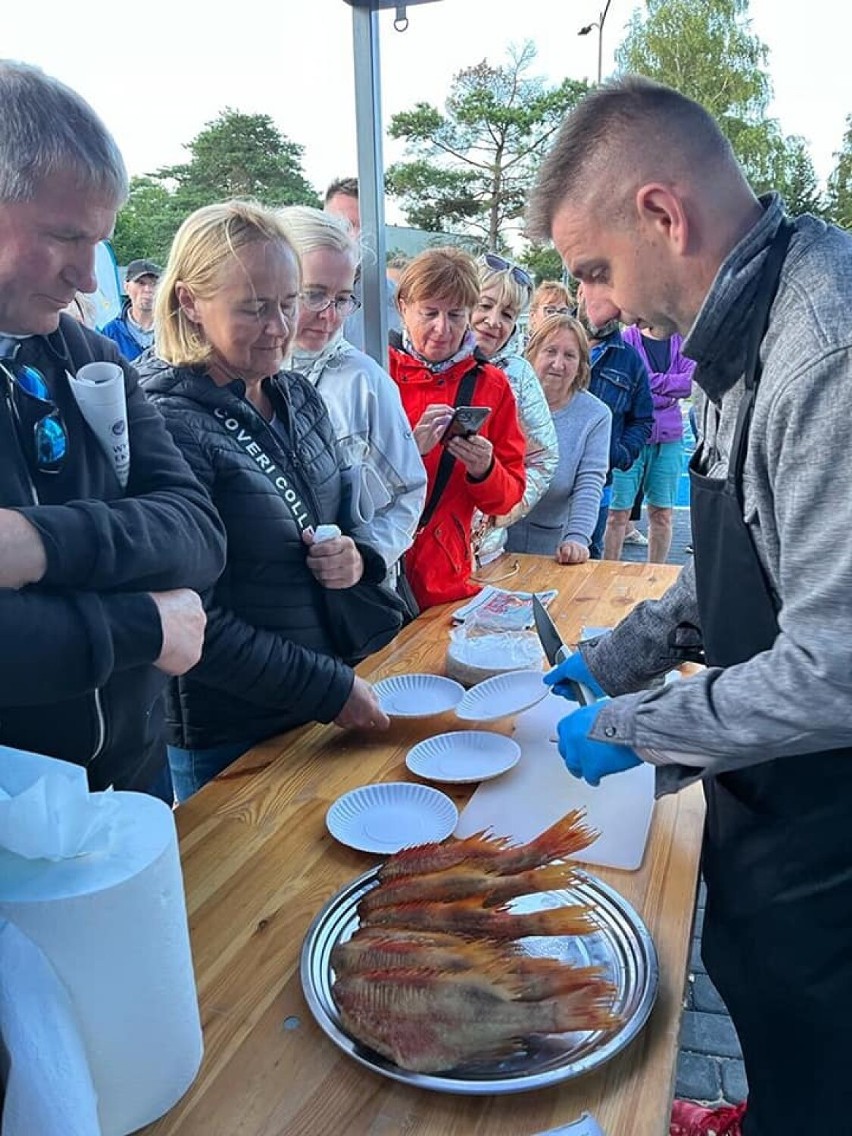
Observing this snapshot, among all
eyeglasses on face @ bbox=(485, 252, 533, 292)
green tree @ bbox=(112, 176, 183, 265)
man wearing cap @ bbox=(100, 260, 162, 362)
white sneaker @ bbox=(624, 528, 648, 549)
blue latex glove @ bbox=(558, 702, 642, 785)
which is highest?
green tree @ bbox=(112, 176, 183, 265)

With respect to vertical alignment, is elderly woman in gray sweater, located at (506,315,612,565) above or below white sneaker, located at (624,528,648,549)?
above

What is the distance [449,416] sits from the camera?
269cm

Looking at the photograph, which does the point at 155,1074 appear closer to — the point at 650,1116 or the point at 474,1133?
the point at 474,1133

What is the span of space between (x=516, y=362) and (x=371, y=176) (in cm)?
99

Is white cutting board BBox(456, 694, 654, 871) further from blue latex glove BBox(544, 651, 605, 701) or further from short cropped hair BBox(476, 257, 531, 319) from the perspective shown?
short cropped hair BBox(476, 257, 531, 319)

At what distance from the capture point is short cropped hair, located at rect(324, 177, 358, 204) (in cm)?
381

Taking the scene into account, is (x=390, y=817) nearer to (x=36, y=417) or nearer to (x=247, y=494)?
(x=247, y=494)

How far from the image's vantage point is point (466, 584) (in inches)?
105

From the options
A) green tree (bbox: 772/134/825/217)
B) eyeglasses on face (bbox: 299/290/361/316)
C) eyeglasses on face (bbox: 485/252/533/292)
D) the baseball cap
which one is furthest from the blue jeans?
green tree (bbox: 772/134/825/217)

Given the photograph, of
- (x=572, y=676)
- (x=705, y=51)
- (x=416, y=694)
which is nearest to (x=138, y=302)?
(x=416, y=694)

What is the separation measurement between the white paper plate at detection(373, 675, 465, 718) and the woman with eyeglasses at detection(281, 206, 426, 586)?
16.0 inches

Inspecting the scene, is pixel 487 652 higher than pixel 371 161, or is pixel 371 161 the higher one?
pixel 371 161

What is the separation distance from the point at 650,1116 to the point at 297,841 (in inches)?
27.5

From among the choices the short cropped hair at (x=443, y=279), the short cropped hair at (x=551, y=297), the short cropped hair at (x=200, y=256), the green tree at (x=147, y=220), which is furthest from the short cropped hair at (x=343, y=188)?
the green tree at (x=147, y=220)
